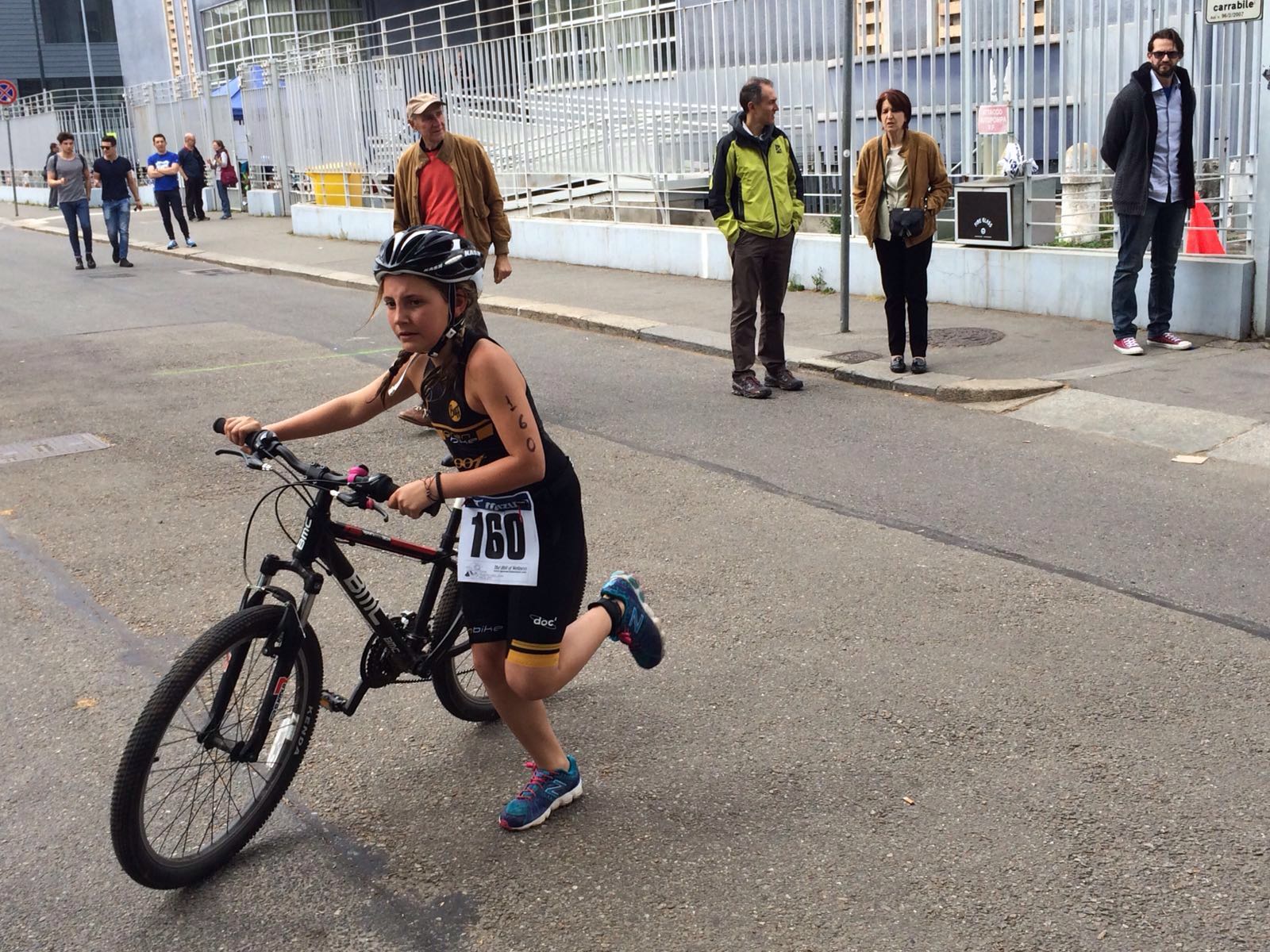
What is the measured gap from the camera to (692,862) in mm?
3498

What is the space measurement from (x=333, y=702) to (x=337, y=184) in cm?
2081

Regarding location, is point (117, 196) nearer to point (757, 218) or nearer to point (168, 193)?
point (168, 193)

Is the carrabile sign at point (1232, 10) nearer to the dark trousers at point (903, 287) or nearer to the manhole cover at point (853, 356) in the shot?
the dark trousers at point (903, 287)

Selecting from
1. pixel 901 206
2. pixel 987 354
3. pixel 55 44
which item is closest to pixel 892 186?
pixel 901 206

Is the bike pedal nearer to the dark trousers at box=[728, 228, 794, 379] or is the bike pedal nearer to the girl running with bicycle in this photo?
the girl running with bicycle

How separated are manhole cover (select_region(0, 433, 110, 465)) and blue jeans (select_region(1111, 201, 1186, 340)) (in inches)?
276

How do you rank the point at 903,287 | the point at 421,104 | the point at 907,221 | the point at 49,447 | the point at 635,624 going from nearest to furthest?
the point at 635,624, the point at 421,104, the point at 49,447, the point at 907,221, the point at 903,287

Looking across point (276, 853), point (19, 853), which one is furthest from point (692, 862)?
A: point (19, 853)

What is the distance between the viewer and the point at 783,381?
30.5 feet

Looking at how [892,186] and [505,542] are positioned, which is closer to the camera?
[505,542]

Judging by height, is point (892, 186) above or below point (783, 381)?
above

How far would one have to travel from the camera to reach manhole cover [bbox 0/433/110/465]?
8.20m

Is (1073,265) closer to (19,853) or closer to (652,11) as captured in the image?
(652,11)

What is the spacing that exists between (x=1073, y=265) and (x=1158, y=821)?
8.25 metres
